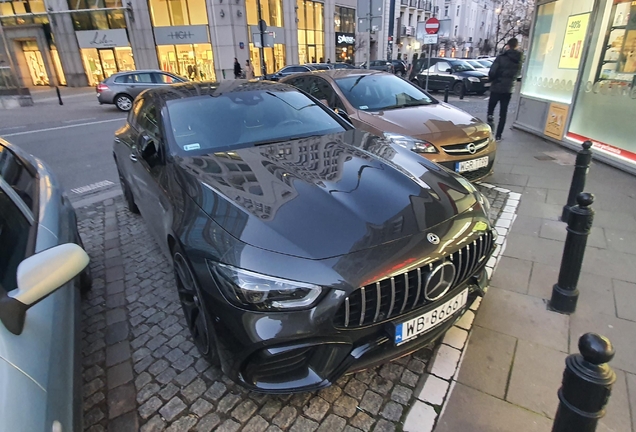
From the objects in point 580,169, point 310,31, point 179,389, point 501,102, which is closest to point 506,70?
point 501,102

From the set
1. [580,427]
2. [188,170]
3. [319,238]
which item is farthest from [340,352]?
[188,170]

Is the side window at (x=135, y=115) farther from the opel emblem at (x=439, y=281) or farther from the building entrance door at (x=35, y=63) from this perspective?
the building entrance door at (x=35, y=63)

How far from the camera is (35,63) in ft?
92.4

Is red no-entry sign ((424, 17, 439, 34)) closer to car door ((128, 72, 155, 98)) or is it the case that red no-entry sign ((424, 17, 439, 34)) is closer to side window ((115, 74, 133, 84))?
car door ((128, 72, 155, 98))

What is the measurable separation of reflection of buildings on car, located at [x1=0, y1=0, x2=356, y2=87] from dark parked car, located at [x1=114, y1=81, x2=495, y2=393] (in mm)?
25337

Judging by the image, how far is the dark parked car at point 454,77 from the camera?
50.5 feet

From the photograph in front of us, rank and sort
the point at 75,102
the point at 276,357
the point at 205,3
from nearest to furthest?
the point at 276,357 < the point at 75,102 < the point at 205,3

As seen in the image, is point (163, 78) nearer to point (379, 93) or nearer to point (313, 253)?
point (379, 93)

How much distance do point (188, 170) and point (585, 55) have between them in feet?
24.9

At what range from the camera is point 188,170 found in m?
2.50

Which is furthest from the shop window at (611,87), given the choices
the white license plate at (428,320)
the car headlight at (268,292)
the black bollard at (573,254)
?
the car headlight at (268,292)

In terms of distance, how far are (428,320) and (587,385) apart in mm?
773

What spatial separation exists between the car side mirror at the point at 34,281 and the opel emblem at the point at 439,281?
1.54 meters

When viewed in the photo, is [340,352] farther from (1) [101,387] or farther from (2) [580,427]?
(1) [101,387]
